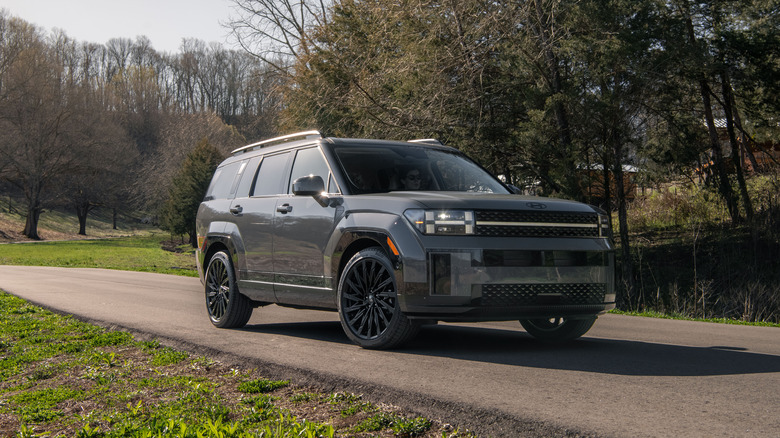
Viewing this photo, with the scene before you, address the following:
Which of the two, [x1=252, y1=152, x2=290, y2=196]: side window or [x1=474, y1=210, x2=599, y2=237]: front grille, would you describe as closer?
[x1=474, y1=210, x2=599, y2=237]: front grille

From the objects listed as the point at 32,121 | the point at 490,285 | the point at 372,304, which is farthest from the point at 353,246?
the point at 32,121

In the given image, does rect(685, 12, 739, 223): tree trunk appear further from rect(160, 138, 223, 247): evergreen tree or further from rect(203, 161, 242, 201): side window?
rect(160, 138, 223, 247): evergreen tree

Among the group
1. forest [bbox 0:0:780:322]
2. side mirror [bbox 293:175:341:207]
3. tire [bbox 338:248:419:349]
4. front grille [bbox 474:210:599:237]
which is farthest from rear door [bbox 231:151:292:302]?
forest [bbox 0:0:780:322]

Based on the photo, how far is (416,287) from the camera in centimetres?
653

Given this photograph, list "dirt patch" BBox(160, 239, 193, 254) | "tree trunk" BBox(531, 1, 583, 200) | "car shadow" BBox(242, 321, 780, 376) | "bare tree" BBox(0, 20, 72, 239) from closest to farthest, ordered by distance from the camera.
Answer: "car shadow" BBox(242, 321, 780, 376), "tree trunk" BBox(531, 1, 583, 200), "dirt patch" BBox(160, 239, 193, 254), "bare tree" BBox(0, 20, 72, 239)

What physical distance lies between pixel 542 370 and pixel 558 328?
6.32 feet

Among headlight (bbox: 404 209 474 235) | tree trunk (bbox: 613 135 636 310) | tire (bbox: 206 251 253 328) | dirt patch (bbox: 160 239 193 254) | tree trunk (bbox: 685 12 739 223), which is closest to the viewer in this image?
headlight (bbox: 404 209 474 235)

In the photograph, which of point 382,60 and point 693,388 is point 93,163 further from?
point 693,388

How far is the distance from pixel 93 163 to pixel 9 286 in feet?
164

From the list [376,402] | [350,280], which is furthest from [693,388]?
[350,280]

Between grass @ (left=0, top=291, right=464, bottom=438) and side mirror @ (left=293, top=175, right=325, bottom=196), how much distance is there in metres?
1.84

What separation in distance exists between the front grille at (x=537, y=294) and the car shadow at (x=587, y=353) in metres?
0.49

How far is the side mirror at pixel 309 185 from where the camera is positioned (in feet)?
25.0

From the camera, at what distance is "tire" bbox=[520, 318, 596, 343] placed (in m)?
7.78
